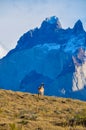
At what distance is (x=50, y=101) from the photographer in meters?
45.0

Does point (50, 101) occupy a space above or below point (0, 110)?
above

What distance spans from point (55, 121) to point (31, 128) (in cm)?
382

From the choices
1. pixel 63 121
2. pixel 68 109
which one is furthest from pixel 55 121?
pixel 68 109

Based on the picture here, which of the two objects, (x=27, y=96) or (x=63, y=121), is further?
(x=27, y=96)

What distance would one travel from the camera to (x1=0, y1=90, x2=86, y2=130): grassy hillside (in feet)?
92.3

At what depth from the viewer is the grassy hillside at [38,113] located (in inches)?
1108

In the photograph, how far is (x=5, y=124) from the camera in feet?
90.0

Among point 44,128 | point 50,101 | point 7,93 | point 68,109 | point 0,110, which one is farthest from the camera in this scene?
point 7,93

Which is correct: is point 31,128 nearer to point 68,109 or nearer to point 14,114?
point 14,114

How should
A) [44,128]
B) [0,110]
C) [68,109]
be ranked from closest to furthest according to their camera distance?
[44,128], [0,110], [68,109]

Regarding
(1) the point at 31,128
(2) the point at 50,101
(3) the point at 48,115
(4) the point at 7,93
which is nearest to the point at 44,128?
(1) the point at 31,128

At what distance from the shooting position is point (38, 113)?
35344mm

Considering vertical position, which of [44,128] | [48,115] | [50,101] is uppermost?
[50,101]

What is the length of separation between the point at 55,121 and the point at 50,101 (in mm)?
14283
